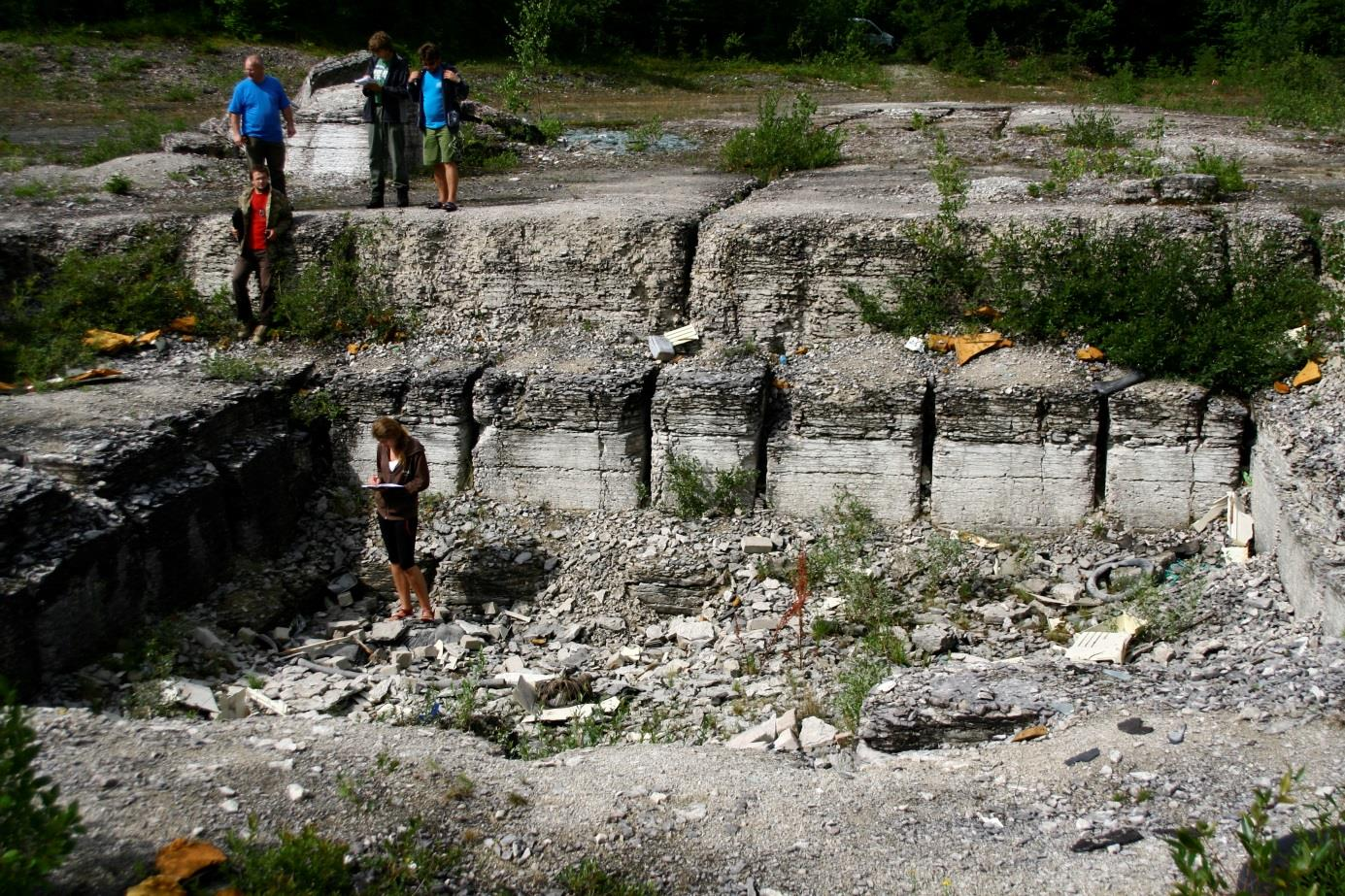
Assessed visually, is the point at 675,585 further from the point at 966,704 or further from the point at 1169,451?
the point at 1169,451

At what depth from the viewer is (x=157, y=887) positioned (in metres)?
3.27

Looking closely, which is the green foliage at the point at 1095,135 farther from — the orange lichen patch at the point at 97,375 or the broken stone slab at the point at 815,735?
the orange lichen patch at the point at 97,375

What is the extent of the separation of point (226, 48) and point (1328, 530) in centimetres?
1539

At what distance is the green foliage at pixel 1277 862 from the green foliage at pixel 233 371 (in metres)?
6.01

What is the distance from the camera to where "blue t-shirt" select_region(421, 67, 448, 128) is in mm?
8109

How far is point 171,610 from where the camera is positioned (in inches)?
243

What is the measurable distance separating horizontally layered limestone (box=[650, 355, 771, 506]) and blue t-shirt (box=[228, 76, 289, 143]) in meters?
3.42

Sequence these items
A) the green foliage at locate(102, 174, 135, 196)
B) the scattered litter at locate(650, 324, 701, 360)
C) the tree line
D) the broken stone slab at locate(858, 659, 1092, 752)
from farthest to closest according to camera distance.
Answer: the tree line
the green foliage at locate(102, 174, 135, 196)
the scattered litter at locate(650, 324, 701, 360)
the broken stone slab at locate(858, 659, 1092, 752)

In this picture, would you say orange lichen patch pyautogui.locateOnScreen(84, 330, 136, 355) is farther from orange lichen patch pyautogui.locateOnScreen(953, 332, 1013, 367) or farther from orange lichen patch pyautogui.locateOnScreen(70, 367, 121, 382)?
orange lichen patch pyautogui.locateOnScreen(953, 332, 1013, 367)

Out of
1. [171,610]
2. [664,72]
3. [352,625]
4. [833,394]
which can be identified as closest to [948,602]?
[833,394]

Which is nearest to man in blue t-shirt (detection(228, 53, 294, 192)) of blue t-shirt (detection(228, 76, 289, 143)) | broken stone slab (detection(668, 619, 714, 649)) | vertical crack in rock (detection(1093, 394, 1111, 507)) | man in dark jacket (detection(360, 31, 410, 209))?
blue t-shirt (detection(228, 76, 289, 143))

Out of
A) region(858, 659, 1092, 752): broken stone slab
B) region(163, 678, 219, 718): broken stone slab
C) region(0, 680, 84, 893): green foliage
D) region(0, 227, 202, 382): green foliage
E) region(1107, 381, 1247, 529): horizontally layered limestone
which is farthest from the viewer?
region(0, 227, 202, 382): green foliage

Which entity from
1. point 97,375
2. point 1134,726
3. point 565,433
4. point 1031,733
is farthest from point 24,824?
point 97,375

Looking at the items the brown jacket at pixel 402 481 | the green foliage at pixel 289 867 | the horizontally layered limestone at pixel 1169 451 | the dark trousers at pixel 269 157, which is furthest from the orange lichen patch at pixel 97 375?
the horizontally layered limestone at pixel 1169 451
